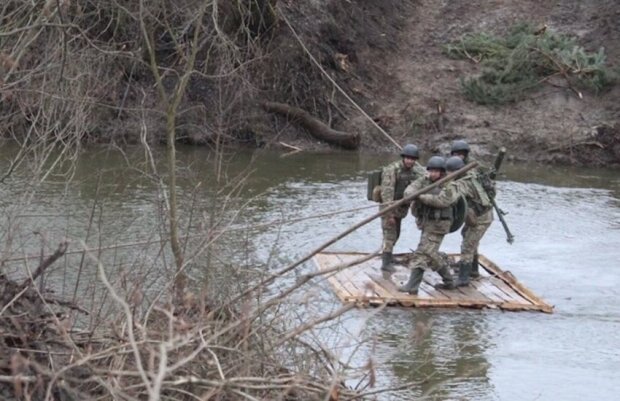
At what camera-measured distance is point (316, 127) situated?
86.1ft

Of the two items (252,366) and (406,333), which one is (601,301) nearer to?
(406,333)

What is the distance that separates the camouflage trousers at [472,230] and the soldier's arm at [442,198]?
800 mm

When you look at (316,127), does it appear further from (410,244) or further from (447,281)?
(447,281)

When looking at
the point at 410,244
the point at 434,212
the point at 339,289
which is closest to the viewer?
the point at 339,289

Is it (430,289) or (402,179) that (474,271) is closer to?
Answer: (430,289)

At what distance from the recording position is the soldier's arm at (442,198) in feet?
43.2

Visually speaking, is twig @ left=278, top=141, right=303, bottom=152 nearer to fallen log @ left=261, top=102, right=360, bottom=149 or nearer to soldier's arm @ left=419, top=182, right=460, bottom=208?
fallen log @ left=261, top=102, right=360, bottom=149

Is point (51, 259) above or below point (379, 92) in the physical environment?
below

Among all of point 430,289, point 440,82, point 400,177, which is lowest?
point 430,289

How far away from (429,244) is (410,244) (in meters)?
3.33

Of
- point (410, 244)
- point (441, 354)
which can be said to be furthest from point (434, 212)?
point (410, 244)

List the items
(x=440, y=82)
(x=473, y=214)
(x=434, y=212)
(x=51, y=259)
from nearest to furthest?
(x=51, y=259) < (x=434, y=212) < (x=473, y=214) < (x=440, y=82)

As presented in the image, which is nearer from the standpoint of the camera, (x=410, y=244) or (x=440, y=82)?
(x=410, y=244)

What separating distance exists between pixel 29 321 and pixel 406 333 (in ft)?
19.1
